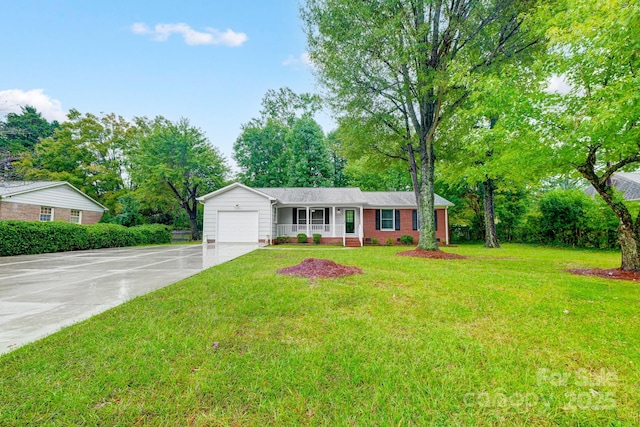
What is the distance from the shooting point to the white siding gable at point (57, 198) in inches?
624

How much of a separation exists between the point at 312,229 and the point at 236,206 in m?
5.14

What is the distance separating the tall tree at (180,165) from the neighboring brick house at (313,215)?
17.5 ft

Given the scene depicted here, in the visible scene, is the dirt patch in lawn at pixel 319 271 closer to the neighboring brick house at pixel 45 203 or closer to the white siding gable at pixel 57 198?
the neighboring brick house at pixel 45 203

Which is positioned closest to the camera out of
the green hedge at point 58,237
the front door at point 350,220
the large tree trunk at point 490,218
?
the green hedge at point 58,237

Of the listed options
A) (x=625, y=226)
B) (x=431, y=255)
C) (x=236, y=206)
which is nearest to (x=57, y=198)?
(x=236, y=206)

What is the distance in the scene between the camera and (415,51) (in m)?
9.52

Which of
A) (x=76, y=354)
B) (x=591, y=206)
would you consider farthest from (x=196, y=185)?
(x=591, y=206)

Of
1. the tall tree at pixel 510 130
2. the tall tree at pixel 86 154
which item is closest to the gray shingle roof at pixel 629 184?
the tall tree at pixel 510 130

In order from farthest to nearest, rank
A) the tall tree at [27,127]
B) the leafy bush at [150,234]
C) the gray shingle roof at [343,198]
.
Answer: the tall tree at [27,127] → the gray shingle roof at [343,198] → the leafy bush at [150,234]

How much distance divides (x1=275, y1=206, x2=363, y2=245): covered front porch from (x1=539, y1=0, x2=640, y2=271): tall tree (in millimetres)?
11768

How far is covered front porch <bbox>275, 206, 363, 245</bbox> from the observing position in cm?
1847

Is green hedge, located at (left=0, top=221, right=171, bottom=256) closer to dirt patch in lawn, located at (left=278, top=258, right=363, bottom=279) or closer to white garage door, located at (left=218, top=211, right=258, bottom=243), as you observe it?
white garage door, located at (left=218, top=211, right=258, bottom=243)

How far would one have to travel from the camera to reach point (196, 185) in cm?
2212

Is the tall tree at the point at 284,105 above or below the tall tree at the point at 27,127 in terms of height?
above
